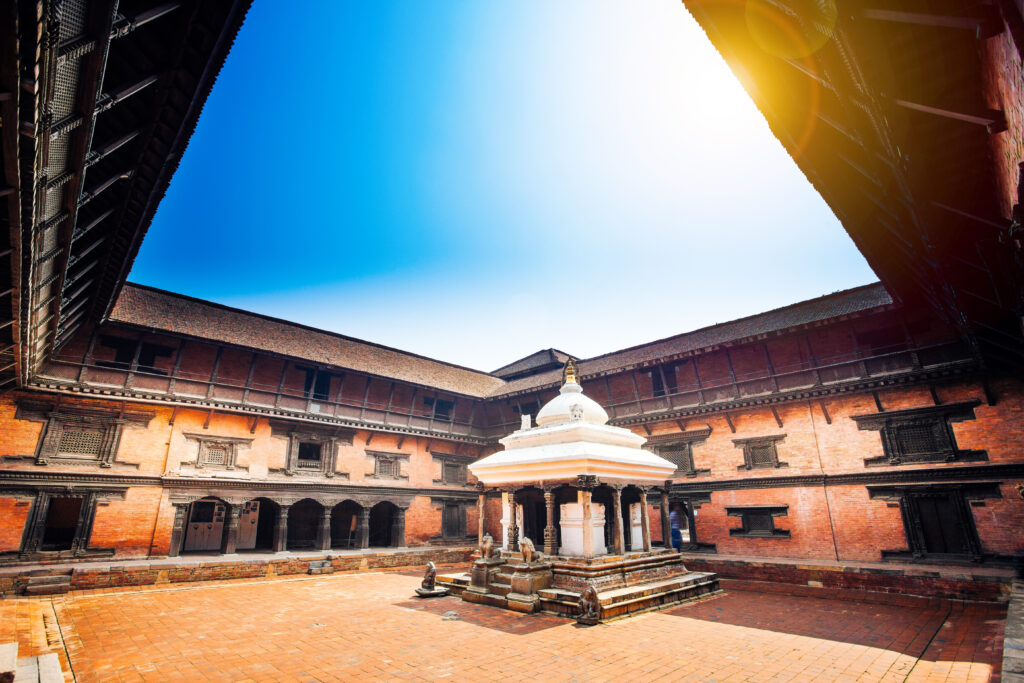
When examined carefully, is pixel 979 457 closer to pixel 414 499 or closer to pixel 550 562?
pixel 550 562

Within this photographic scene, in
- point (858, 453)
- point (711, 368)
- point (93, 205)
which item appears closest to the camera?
point (93, 205)

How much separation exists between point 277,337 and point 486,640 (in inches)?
611

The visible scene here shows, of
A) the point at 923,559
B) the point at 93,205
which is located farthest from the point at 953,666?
the point at 93,205

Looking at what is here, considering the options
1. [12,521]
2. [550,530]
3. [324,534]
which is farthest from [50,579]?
[550,530]

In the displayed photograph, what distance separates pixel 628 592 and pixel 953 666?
460cm

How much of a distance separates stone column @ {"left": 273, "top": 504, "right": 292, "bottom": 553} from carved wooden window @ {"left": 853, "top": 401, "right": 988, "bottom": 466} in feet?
60.4

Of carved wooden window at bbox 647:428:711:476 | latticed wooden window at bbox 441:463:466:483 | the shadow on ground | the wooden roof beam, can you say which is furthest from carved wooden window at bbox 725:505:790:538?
the wooden roof beam

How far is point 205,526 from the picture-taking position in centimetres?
1767

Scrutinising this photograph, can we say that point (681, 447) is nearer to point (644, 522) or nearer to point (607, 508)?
point (644, 522)

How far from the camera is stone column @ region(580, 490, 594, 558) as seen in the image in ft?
31.8

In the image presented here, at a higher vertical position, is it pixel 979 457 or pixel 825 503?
pixel 979 457

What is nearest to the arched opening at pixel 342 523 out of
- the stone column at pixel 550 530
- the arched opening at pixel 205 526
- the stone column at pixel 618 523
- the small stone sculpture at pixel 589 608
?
the arched opening at pixel 205 526

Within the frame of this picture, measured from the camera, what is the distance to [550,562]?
9758mm

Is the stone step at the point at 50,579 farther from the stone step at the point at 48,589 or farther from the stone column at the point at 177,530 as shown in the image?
the stone column at the point at 177,530
